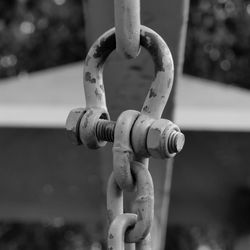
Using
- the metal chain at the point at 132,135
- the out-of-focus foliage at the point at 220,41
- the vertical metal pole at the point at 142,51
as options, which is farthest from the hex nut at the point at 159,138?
the out-of-focus foliage at the point at 220,41

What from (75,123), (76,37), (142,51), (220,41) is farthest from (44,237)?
(75,123)

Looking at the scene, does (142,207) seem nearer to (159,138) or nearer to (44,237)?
(159,138)

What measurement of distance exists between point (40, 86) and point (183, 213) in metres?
0.63

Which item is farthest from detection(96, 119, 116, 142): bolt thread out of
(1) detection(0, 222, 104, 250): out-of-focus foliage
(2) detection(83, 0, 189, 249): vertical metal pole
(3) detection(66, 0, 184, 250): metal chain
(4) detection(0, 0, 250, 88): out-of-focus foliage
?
(1) detection(0, 222, 104, 250): out-of-focus foliage

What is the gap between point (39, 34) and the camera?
5945 millimetres

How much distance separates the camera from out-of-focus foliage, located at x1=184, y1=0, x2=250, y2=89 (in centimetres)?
578

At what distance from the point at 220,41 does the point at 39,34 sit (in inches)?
69.4

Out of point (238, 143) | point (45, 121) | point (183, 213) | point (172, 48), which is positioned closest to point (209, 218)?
point (183, 213)

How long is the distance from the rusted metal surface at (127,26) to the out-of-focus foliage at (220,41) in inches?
211

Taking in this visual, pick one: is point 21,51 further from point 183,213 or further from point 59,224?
point 183,213

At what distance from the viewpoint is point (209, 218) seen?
80.7 inches

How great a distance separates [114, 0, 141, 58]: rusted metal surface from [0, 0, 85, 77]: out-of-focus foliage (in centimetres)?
536

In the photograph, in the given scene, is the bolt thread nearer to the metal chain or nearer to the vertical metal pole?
the metal chain

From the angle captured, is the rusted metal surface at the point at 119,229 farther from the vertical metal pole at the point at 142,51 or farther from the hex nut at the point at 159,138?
the vertical metal pole at the point at 142,51
